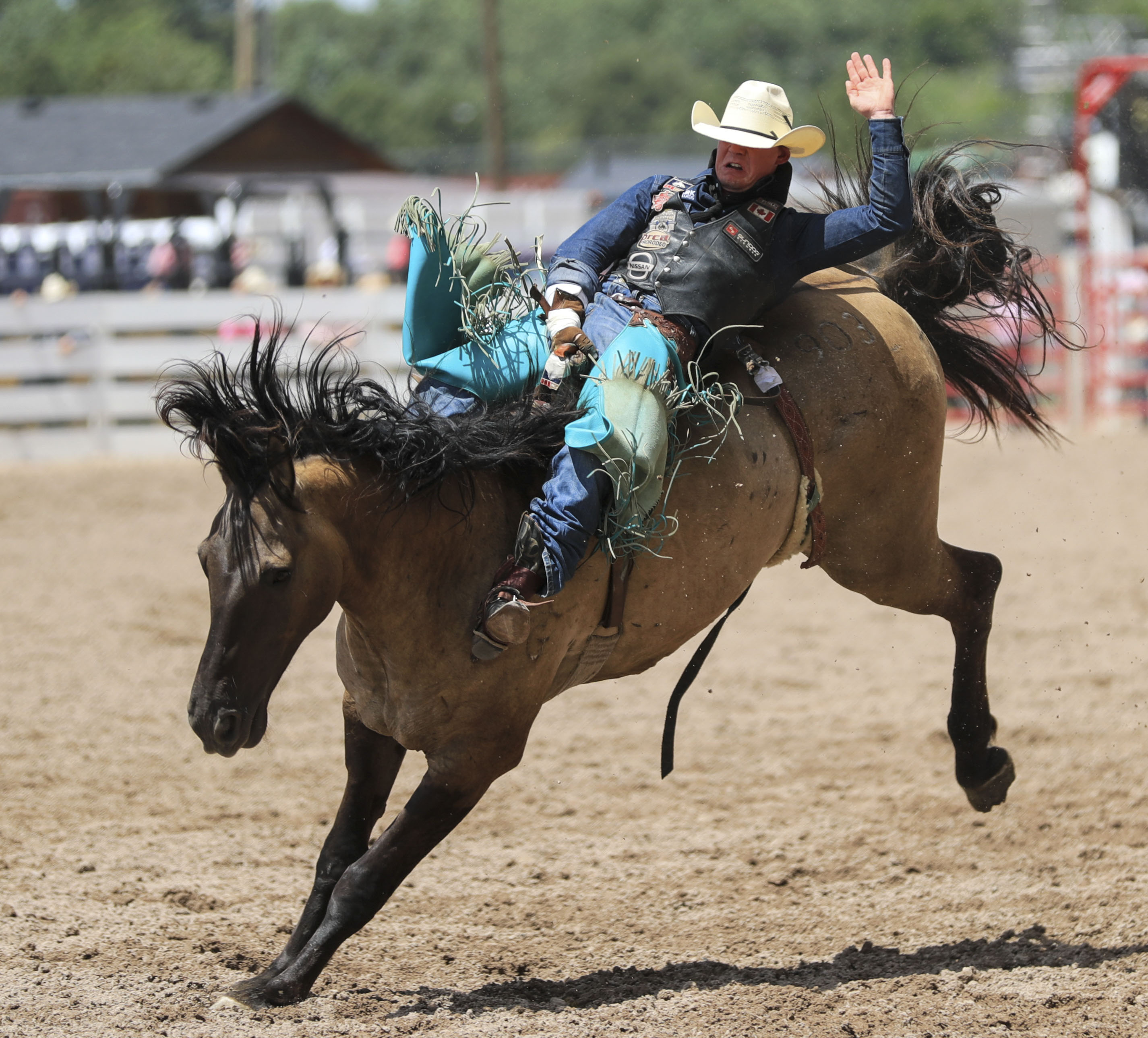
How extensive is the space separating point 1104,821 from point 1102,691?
1.56m

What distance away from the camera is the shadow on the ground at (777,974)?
3.27m

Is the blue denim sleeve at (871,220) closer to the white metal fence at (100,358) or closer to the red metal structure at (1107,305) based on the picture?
the white metal fence at (100,358)

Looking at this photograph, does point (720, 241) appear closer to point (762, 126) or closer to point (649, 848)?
point (762, 126)

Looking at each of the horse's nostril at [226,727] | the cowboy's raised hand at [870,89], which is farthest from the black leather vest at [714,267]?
the horse's nostril at [226,727]

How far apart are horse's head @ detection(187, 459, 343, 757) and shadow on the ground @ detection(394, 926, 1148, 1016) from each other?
86cm

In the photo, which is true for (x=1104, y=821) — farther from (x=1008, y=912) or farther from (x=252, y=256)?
(x=252, y=256)

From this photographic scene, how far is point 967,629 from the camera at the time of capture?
165 inches

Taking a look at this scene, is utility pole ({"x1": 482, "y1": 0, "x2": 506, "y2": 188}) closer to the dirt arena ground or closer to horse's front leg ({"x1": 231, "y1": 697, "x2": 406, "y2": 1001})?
the dirt arena ground

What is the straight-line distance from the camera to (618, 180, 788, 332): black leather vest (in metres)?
3.36

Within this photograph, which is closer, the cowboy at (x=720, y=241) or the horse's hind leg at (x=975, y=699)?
the cowboy at (x=720, y=241)

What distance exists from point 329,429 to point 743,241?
3.65 ft

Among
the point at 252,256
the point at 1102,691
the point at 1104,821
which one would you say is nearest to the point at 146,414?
the point at 252,256

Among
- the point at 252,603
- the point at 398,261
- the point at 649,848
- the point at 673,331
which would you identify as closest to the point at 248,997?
the point at 252,603

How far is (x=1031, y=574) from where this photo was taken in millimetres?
7953
